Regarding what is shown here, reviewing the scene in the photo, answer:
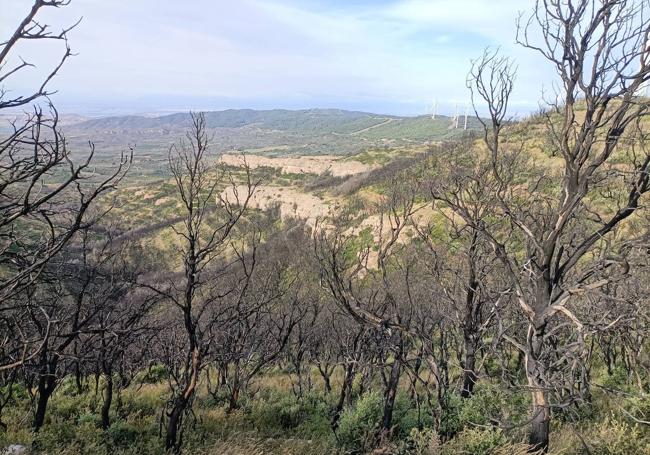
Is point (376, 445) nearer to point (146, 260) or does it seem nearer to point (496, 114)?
point (496, 114)

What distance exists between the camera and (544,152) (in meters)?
39.1

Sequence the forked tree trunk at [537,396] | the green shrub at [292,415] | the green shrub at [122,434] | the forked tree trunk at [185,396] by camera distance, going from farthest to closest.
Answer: the green shrub at [292,415]
the green shrub at [122,434]
the forked tree trunk at [185,396]
the forked tree trunk at [537,396]

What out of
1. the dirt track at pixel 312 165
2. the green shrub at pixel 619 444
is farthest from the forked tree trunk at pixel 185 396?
the dirt track at pixel 312 165

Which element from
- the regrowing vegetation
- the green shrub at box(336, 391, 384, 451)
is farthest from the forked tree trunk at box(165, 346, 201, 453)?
the green shrub at box(336, 391, 384, 451)

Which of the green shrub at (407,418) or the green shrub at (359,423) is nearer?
the green shrub at (359,423)

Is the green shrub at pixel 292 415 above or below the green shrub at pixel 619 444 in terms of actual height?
below

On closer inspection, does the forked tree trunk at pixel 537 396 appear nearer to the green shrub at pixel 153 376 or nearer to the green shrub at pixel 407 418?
the green shrub at pixel 407 418

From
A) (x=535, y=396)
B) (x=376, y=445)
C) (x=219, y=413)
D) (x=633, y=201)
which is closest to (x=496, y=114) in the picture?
(x=633, y=201)

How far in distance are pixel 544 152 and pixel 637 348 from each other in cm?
3362

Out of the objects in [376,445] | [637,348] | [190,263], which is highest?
[190,263]

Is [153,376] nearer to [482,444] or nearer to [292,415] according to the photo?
[292,415]

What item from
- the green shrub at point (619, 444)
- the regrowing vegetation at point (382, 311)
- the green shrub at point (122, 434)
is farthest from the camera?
the green shrub at point (122, 434)

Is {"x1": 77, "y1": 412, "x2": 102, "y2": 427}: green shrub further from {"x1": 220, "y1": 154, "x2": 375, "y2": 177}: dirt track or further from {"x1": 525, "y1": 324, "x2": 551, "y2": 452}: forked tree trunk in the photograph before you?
{"x1": 220, "y1": 154, "x2": 375, "y2": 177}: dirt track

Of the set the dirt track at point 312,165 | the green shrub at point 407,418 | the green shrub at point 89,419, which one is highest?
the dirt track at point 312,165
